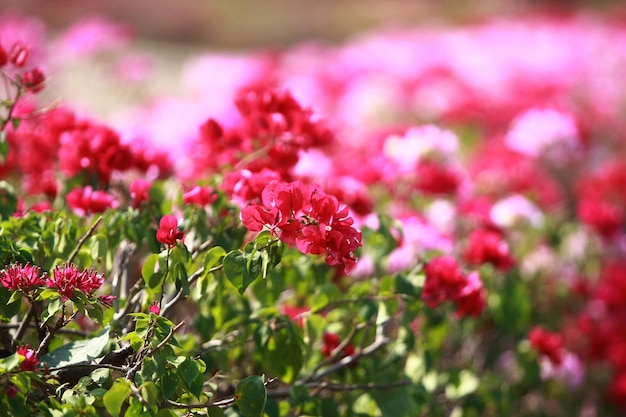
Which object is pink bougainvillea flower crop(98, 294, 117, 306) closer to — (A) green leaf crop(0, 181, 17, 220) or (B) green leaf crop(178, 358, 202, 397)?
(B) green leaf crop(178, 358, 202, 397)

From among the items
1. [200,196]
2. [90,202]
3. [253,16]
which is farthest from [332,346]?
[253,16]

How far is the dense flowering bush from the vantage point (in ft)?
3.47

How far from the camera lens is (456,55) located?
18.8 ft

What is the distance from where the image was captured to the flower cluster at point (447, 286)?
4.86ft

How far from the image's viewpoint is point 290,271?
1.50m

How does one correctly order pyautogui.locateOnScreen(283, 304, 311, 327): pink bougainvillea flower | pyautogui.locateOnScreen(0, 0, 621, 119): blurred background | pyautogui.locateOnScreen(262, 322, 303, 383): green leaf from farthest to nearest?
pyautogui.locateOnScreen(0, 0, 621, 119): blurred background
pyautogui.locateOnScreen(283, 304, 311, 327): pink bougainvillea flower
pyautogui.locateOnScreen(262, 322, 303, 383): green leaf

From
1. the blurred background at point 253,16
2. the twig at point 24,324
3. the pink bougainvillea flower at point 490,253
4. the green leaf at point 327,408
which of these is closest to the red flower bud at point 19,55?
the twig at point 24,324

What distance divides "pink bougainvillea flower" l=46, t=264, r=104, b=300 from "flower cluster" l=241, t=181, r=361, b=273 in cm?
21

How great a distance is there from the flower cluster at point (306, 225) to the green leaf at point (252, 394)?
18 cm

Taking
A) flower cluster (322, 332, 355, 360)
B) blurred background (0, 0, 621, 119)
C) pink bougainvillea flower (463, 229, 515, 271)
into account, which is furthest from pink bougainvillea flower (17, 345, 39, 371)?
blurred background (0, 0, 621, 119)

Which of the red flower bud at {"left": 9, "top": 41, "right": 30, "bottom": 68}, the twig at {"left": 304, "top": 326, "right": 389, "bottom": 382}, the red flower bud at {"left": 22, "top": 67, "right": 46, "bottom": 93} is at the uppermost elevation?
the red flower bud at {"left": 9, "top": 41, "right": 30, "bottom": 68}

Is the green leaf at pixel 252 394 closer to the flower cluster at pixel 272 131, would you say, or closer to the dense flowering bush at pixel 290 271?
the dense flowering bush at pixel 290 271

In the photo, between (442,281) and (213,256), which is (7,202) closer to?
(213,256)

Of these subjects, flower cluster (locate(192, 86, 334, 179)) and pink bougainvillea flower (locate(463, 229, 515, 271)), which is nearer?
flower cluster (locate(192, 86, 334, 179))
